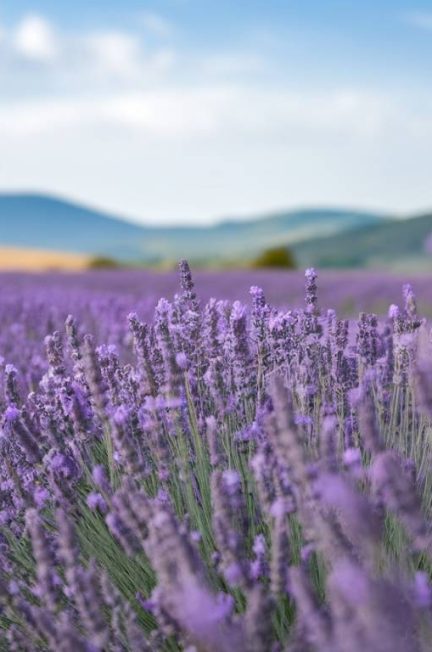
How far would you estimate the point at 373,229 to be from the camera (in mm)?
63312

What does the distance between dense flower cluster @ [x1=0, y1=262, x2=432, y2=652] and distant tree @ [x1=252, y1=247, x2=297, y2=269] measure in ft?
88.7

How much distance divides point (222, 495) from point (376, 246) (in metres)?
58.9

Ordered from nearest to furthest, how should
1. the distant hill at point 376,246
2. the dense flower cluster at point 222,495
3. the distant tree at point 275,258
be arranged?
Answer: the dense flower cluster at point 222,495 < the distant tree at point 275,258 < the distant hill at point 376,246

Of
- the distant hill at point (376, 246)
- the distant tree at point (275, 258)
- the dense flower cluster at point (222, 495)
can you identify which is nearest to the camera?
the dense flower cluster at point (222, 495)

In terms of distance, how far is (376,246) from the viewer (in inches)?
2334

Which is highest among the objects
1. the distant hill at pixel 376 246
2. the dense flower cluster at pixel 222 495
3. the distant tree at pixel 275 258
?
the distant hill at pixel 376 246

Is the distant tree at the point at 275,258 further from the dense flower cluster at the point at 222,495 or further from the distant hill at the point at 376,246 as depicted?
the dense flower cluster at the point at 222,495

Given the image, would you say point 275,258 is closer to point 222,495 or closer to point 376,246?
point 222,495

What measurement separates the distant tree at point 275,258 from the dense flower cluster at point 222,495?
2703 centimetres

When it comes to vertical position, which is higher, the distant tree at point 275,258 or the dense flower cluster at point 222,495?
the distant tree at point 275,258

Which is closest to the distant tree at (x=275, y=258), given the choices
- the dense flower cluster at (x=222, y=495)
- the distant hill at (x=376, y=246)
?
the distant hill at (x=376, y=246)

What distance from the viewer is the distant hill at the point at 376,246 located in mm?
55062

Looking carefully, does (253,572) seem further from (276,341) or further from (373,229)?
(373,229)

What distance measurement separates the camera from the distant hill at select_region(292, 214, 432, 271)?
5506cm
